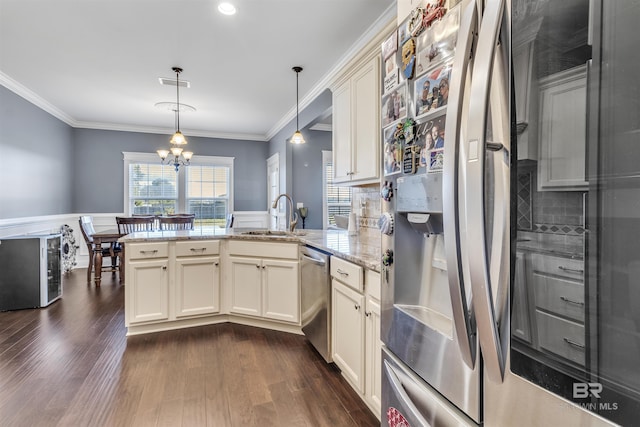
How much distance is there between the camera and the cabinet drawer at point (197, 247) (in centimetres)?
290

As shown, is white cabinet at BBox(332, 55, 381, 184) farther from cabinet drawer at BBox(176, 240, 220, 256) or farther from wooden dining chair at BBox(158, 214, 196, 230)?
wooden dining chair at BBox(158, 214, 196, 230)

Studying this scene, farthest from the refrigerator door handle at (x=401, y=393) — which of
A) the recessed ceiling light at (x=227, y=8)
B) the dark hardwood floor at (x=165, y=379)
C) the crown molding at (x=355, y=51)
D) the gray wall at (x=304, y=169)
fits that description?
the gray wall at (x=304, y=169)

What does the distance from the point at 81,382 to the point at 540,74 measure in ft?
9.25

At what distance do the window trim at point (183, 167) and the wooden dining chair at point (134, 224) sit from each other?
1459 millimetres

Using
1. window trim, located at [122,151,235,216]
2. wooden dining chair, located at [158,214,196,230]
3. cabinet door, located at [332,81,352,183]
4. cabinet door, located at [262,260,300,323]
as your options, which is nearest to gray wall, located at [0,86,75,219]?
window trim, located at [122,151,235,216]

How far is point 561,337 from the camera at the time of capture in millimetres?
568

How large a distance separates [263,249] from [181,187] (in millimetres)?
4199

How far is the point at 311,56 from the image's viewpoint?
10.4 ft

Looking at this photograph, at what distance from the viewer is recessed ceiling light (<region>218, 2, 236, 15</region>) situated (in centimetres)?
235

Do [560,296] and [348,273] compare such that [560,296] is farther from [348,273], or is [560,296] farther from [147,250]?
[147,250]

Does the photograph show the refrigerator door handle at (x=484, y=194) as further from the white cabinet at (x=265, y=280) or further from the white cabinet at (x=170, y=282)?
the white cabinet at (x=170, y=282)

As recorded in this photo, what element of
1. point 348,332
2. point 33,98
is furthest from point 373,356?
point 33,98

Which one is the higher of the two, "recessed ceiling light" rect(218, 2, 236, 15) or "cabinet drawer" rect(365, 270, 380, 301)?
"recessed ceiling light" rect(218, 2, 236, 15)

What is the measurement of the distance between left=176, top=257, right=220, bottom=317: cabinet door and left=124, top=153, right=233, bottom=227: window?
3.77 m
